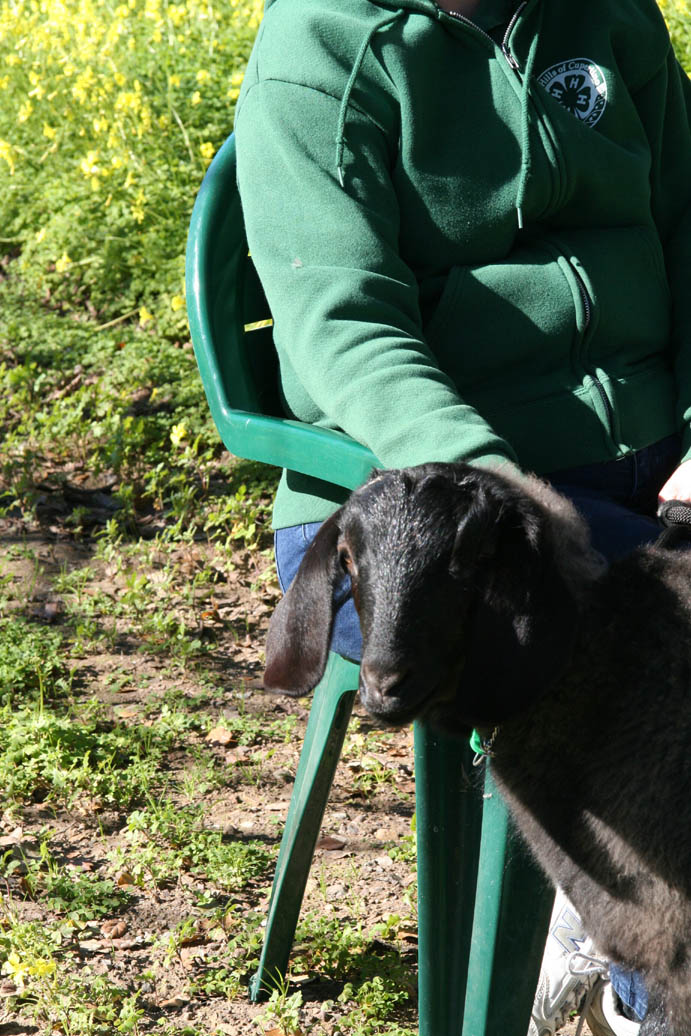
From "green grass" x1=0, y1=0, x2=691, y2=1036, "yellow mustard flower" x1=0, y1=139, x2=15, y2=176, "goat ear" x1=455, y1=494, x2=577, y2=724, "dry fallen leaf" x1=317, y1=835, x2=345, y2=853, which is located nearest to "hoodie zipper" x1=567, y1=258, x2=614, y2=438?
"goat ear" x1=455, y1=494, x2=577, y2=724

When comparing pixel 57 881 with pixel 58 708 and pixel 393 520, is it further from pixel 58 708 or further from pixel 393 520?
pixel 393 520

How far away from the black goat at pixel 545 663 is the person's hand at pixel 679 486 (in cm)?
41

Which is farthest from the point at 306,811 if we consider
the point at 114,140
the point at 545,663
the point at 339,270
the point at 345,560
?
the point at 114,140

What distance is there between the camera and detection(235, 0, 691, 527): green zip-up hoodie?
236 centimetres

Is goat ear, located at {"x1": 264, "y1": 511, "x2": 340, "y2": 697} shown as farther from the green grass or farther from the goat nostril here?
the green grass

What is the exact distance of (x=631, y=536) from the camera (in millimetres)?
2301

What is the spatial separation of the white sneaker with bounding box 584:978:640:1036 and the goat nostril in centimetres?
118

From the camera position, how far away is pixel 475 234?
2.48 meters

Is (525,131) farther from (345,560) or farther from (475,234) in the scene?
(345,560)

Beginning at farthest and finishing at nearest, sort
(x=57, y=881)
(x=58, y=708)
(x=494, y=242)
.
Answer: (x=58, y=708) → (x=57, y=881) → (x=494, y=242)

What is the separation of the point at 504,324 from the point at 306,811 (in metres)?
1.23

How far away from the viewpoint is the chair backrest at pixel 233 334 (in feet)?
8.45

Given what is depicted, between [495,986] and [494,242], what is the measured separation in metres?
1.52

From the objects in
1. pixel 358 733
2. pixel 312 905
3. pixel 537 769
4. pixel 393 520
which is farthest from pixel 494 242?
pixel 358 733
